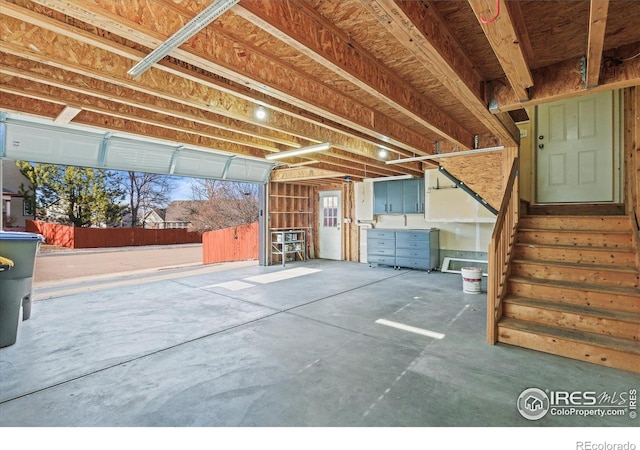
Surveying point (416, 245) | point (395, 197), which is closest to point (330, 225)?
point (395, 197)

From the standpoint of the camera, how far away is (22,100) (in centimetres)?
322

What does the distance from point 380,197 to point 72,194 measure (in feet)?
60.2

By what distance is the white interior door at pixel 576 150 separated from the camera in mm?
4141

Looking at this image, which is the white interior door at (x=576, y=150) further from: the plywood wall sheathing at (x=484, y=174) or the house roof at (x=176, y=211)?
the house roof at (x=176, y=211)

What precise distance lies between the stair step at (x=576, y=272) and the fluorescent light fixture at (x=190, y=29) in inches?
152

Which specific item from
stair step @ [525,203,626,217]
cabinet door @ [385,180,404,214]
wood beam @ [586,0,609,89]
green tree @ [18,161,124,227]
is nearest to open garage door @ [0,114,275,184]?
cabinet door @ [385,180,404,214]

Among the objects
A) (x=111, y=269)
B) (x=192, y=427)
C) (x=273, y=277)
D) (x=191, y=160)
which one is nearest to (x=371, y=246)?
(x=273, y=277)

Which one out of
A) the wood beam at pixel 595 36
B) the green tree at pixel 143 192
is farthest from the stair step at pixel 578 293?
the green tree at pixel 143 192

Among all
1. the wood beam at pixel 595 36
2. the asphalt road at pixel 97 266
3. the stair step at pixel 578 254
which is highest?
the wood beam at pixel 595 36

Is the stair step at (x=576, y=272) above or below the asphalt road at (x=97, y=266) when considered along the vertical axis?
above

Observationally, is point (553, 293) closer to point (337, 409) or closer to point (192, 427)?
point (337, 409)

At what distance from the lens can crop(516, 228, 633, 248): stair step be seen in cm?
335

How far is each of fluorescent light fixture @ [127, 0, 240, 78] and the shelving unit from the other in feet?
20.8

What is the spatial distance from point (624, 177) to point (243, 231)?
9595mm
